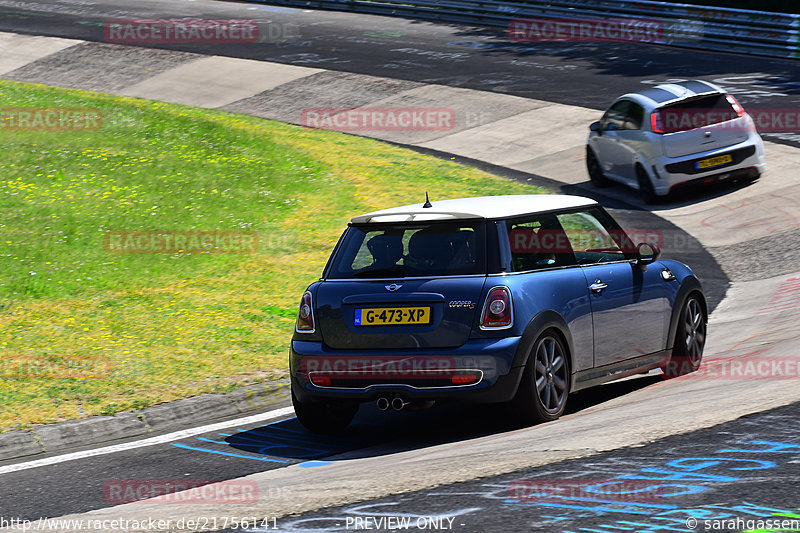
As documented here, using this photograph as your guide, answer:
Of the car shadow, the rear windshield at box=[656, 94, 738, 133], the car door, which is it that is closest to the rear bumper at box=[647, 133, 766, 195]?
the rear windshield at box=[656, 94, 738, 133]

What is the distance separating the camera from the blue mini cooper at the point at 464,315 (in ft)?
24.3

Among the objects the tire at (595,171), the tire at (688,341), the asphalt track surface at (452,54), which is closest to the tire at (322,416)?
the tire at (688,341)

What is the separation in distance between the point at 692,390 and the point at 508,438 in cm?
168

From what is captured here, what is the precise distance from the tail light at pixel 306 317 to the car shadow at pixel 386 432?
0.78 metres

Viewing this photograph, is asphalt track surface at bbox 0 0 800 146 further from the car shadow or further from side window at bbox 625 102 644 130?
the car shadow

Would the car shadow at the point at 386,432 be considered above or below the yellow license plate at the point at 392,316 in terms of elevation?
below

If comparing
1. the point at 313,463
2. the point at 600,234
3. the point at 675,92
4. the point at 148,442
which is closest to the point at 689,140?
the point at 675,92

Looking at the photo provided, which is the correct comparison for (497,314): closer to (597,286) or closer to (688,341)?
(597,286)

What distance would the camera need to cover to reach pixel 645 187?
18.2 m

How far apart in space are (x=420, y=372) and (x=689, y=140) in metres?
11.4

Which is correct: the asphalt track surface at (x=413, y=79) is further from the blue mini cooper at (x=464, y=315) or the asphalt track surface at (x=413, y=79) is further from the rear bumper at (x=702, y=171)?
the rear bumper at (x=702, y=171)

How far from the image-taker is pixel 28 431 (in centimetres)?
827

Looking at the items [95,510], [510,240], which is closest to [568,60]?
[510,240]

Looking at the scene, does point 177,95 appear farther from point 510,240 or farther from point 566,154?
point 510,240
